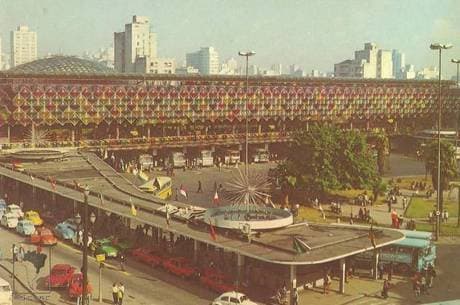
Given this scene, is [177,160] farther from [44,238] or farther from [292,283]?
[292,283]

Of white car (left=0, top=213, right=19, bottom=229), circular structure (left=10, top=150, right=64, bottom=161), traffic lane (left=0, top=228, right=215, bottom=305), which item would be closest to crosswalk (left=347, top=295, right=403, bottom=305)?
traffic lane (left=0, top=228, right=215, bottom=305)

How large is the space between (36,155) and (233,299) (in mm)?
43339

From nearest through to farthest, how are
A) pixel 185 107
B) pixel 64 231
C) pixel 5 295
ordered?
pixel 5 295
pixel 64 231
pixel 185 107

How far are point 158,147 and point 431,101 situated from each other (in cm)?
6388

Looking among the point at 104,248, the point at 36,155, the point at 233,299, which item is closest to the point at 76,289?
the point at 233,299

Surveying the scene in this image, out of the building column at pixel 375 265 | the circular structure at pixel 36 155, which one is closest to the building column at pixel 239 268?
the building column at pixel 375 265

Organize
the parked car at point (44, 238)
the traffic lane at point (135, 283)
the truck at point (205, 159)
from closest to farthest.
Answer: the traffic lane at point (135, 283), the parked car at point (44, 238), the truck at point (205, 159)

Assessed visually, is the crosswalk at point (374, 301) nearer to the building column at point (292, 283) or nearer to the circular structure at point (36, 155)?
the building column at point (292, 283)

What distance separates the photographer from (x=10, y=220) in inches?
2136

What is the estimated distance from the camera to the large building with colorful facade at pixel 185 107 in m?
90.3

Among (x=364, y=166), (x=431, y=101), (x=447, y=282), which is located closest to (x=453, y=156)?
(x=364, y=166)

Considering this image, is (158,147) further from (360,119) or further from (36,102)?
(360,119)

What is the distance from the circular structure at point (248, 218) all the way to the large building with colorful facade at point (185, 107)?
162ft

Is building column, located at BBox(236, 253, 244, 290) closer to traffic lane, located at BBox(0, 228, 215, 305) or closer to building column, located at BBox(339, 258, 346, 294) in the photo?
traffic lane, located at BBox(0, 228, 215, 305)
